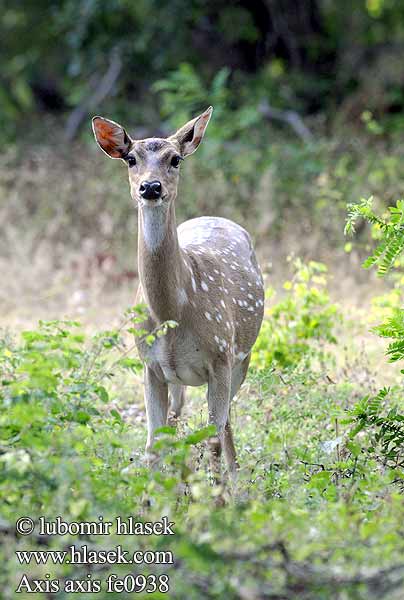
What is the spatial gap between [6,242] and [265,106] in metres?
4.86

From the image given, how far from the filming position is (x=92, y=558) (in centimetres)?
428

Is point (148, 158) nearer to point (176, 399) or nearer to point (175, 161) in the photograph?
point (175, 161)

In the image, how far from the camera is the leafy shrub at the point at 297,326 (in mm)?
8367

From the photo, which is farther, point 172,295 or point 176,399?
point 176,399

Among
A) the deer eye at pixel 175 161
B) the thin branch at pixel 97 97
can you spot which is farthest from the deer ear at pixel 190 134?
the thin branch at pixel 97 97

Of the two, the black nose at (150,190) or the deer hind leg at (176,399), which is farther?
the deer hind leg at (176,399)

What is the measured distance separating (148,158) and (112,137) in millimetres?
314

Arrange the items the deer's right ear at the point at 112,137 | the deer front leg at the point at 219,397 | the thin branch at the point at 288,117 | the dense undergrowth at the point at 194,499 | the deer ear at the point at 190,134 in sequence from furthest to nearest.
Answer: the thin branch at the point at 288,117
the deer ear at the point at 190,134
the deer's right ear at the point at 112,137
the deer front leg at the point at 219,397
the dense undergrowth at the point at 194,499

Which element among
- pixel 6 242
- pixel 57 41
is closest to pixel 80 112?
pixel 57 41

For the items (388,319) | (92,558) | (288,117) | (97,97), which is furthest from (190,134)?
(97,97)

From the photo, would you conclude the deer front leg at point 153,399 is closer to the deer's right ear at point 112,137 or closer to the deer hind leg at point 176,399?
the deer hind leg at point 176,399

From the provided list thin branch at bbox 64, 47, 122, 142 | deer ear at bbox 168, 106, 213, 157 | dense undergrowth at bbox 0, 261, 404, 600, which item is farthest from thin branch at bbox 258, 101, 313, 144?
dense undergrowth at bbox 0, 261, 404, 600

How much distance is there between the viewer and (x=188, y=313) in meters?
6.34

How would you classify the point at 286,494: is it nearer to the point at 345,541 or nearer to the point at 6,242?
the point at 345,541
